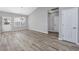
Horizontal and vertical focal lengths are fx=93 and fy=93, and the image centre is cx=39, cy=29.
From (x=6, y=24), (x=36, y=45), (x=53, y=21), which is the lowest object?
(x=36, y=45)

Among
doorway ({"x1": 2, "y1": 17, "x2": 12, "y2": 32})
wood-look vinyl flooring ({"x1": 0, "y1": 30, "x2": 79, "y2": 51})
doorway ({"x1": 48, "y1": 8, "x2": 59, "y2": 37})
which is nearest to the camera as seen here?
wood-look vinyl flooring ({"x1": 0, "y1": 30, "x2": 79, "y2": 51})

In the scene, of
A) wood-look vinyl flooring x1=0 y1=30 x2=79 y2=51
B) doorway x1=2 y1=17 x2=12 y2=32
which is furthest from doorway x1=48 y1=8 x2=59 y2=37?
doorway x1=2 y1=17 x2=12 y2=32

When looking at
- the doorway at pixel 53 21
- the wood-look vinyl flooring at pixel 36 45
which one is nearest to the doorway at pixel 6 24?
the doorway at pixel 53 21

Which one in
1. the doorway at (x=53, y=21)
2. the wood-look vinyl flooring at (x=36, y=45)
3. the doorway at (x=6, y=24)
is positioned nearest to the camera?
the wood-look vinyl flooring at (x=36, y=45)

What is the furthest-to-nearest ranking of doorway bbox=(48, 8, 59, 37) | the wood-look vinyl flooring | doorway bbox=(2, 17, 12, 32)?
doorway bbox=(2, 17, 12, 32), doorway bbox=(48, 8, 59, 37), the wood-look vinyl flooring

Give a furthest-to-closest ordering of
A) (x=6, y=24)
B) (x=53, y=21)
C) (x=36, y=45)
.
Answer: (x=6, y=24) < (x=53, y=21) < (x=36, y=45)

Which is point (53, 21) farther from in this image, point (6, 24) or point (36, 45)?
point (36, 45)

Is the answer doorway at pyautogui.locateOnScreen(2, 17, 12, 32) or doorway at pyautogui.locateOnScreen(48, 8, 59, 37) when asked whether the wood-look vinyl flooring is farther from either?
doorway at pyautogui.locateOnScreen(2, 17, 12, 32)

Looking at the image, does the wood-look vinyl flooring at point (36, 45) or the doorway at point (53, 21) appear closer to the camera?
the wood-look vinyl flooring at point (36, 45)

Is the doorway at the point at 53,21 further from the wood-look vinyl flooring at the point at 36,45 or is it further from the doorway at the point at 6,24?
the doorway at the point at 6,24

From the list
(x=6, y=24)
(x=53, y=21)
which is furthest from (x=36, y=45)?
(x=6, y=24)
